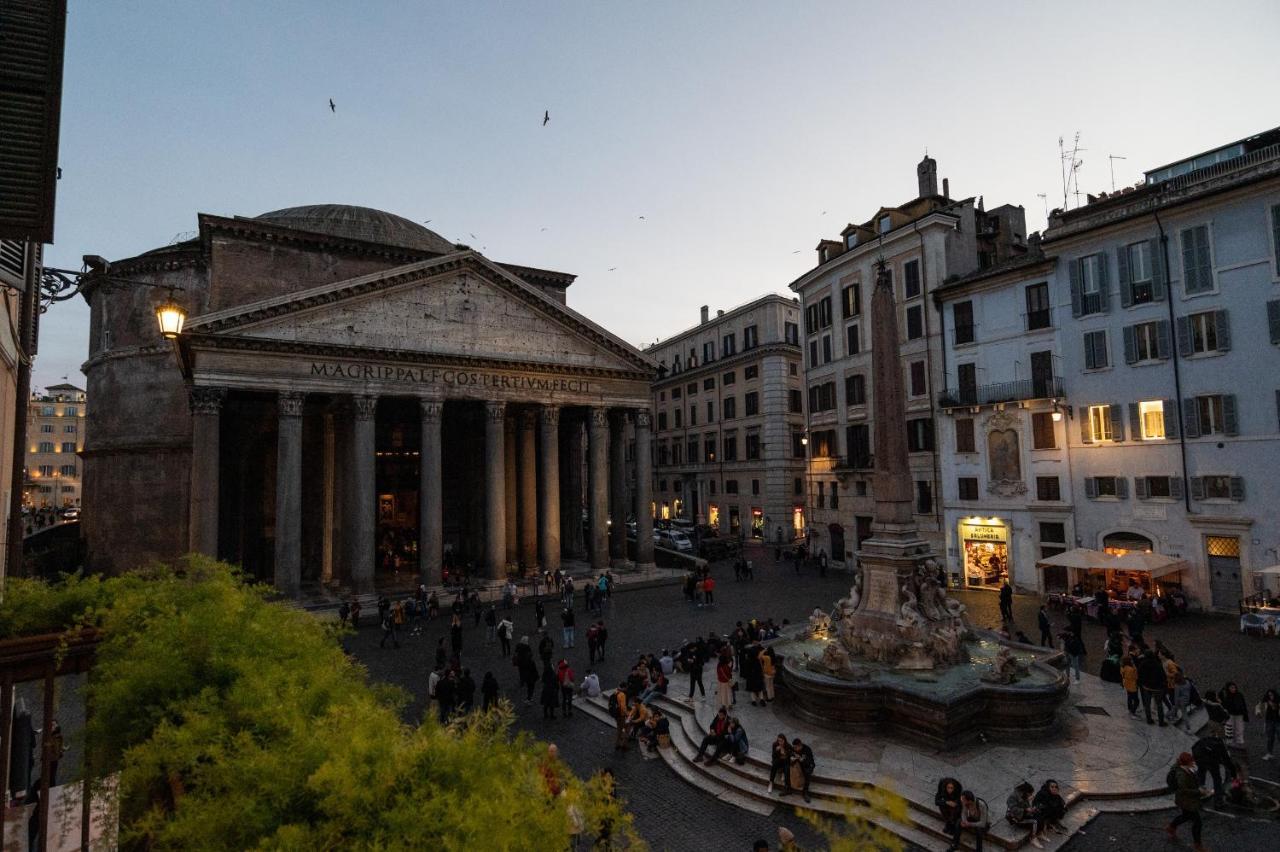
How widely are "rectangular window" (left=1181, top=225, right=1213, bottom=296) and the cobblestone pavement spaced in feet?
34.3

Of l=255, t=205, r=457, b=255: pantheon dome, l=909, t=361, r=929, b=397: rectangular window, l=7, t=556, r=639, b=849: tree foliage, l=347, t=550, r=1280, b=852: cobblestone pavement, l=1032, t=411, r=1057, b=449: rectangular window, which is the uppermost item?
l=255, t=205, r=457, b=255: pantheon dome

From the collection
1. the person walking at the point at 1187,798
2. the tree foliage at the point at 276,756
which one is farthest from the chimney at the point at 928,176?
the tree foliage at the point at 276,756

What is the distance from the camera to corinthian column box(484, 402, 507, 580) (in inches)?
1094

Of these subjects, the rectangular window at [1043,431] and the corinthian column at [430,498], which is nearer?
the rectangular window at [1043,431]

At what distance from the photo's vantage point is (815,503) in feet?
118

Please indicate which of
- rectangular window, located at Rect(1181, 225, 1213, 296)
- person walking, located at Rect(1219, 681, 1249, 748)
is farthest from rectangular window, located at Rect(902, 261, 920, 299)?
person walking, located at Rect(1219, 681, 1249, 748)

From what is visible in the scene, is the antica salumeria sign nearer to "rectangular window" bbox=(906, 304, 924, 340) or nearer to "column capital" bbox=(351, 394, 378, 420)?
"column capital" bbox=(351, 394, 378, 420)

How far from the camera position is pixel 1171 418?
21.6m

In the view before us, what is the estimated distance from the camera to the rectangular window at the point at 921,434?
1139 inches

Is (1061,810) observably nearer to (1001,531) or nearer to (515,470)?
(1001,531)

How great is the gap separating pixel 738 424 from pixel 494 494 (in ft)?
80.8

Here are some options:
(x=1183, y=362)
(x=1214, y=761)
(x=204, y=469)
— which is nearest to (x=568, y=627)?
(x=204, y=469)

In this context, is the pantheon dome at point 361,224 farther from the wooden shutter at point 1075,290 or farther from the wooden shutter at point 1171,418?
the wooden shutter at point 1171,418

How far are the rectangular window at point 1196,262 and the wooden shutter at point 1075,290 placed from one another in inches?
122
